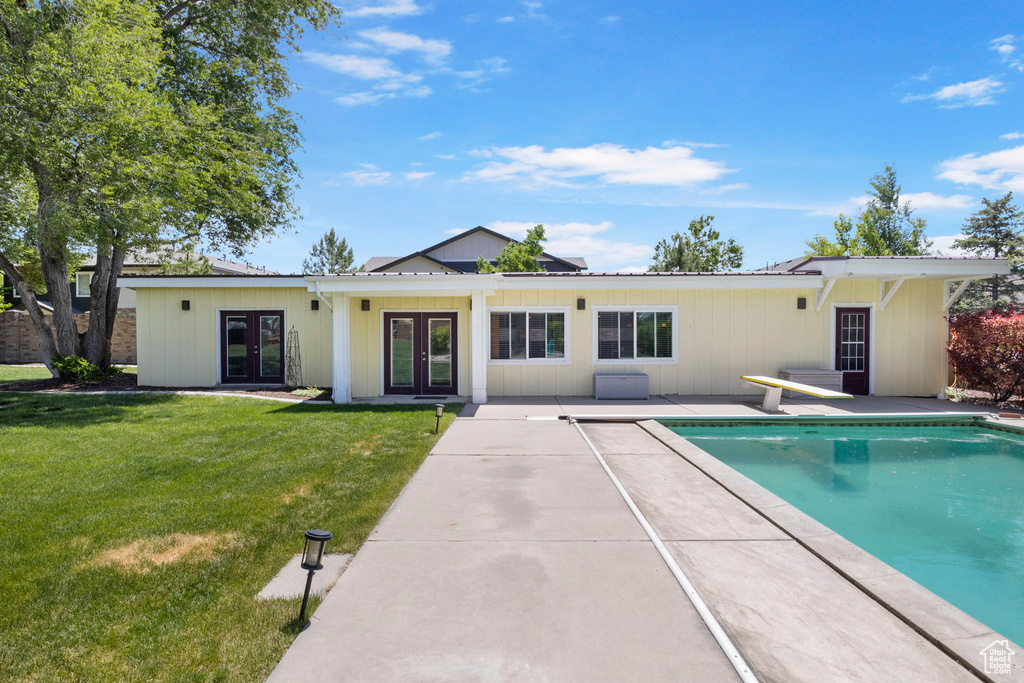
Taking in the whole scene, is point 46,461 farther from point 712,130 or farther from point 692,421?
point 712,130

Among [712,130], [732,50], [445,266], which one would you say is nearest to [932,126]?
[712,130]

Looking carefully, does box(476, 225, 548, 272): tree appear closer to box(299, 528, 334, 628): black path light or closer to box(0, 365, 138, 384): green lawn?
box(0, 365, 138, 384): green lawn

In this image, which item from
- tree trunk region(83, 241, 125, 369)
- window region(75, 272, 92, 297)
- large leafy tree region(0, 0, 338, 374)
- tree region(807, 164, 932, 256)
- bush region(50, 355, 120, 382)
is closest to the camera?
large leafy tree region(0, 0, 338, 374)

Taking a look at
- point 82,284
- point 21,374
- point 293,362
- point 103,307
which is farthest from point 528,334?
point 82,284

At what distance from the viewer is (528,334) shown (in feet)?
38.5

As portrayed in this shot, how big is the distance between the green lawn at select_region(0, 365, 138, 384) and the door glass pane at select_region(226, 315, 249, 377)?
5349mm

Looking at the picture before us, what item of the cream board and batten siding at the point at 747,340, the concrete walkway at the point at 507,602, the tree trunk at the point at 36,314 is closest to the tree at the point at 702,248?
the cream board and batten siding at the point at 747,340

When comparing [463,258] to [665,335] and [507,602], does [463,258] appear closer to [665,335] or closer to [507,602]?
[665,335]

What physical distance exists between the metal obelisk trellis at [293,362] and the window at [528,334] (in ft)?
15.9

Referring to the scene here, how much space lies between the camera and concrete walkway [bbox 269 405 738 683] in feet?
7.86

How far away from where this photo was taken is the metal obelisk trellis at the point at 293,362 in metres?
12.6

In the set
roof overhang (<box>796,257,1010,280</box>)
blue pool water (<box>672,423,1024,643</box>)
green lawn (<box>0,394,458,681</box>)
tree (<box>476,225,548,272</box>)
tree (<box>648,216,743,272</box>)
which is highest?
tree (<box>648,216,743,272</box>)

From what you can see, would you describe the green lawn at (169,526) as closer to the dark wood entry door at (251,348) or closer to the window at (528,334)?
the window at (528,334)

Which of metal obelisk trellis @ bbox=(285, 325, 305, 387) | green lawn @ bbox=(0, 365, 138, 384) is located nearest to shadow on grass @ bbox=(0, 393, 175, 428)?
metal obelisk trellis @ bbox=(285, 325, 305, 387)
